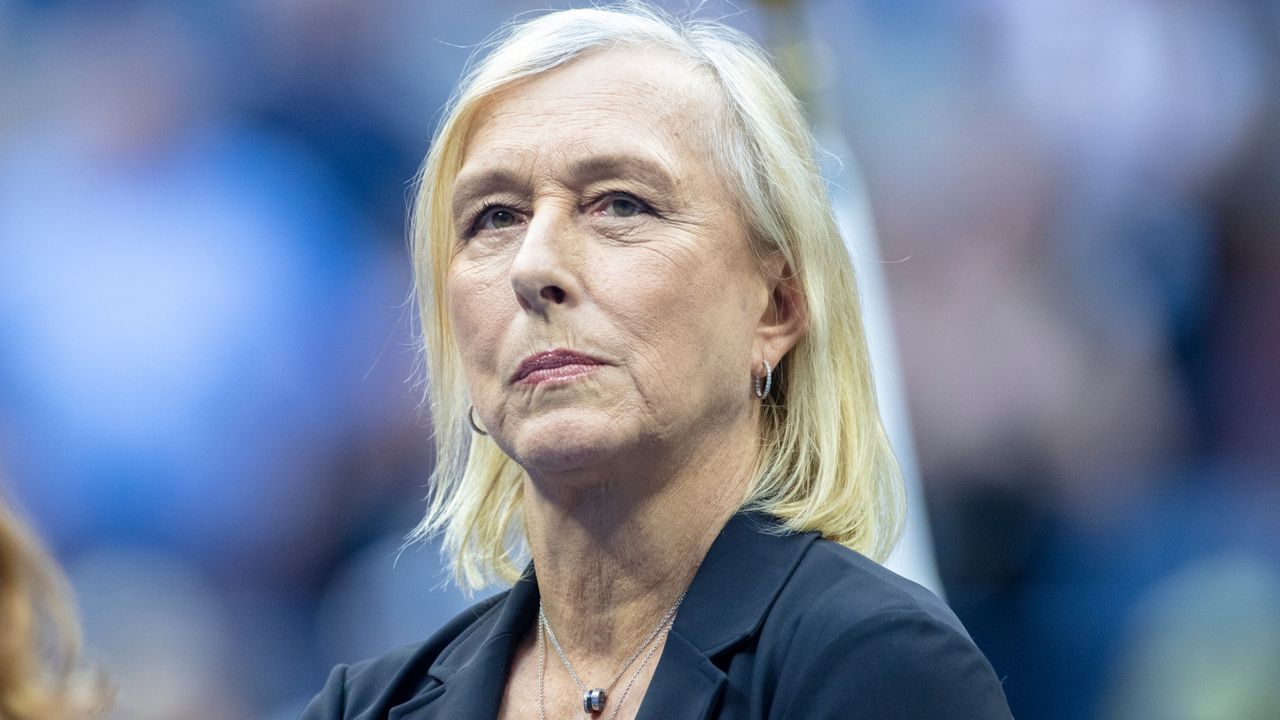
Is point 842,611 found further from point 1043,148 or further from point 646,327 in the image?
point 1043,148

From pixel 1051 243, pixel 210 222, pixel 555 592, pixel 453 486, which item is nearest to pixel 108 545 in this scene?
pixel 210 222

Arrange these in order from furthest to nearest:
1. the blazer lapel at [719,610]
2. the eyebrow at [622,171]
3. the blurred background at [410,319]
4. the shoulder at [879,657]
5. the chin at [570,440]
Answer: the blurred background at [410,319] → the eyebrow at [622,171] → the chin at [570,440] → the blazer lapel at [719,610] → the shoulder at [879,657]

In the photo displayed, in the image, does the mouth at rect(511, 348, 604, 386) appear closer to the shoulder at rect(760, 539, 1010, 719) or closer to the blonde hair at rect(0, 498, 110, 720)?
the shoulder at rect(760, 539, 1010, 719)

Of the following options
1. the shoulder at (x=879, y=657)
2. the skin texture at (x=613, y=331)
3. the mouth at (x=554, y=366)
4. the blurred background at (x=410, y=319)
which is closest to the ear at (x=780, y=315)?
the skin texture at (x=613, y=331)

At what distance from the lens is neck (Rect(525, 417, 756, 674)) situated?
85.8 inches

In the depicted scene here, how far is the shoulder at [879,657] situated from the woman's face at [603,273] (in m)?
0.37

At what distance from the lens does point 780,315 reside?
2.35 metres

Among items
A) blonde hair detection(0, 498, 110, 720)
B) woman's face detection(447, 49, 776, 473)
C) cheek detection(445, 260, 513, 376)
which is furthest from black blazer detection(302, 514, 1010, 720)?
blonde hair detection(0, 498, 110, 720)

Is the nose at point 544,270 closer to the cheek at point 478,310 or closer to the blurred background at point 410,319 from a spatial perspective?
the cheek at point 478,310

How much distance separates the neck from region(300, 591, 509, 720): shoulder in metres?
0.28

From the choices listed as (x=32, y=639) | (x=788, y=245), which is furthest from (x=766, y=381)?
(x=32, y=639)

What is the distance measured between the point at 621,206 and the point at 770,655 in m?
0.71

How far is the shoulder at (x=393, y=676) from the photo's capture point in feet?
7.76

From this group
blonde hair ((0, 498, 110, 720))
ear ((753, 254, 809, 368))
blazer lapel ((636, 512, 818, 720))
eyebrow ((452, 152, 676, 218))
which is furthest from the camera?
ear ((753, 254, 809, 368))
